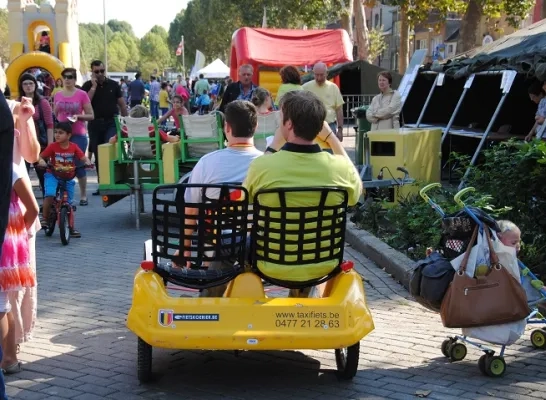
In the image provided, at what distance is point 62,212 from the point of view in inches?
419

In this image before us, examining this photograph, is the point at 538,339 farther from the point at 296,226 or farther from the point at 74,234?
the point at 74,234

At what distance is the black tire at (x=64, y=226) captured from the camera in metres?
10.5

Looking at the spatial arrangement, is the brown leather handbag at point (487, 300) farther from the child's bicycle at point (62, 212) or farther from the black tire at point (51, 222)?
the black tire at point (51, 222)

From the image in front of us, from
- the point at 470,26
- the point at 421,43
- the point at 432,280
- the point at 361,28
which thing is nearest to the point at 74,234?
the point at 432,280

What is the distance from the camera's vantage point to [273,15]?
57.2m

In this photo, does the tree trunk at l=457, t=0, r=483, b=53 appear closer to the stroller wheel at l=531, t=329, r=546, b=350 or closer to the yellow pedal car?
the stroller wheel at l=531, t=329, r=546, b=350

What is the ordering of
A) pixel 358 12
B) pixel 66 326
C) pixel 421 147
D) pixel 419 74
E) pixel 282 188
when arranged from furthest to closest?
pixel 358 12, pixel 419 74, pixel 421 147, pixel 66 326, pixel 282 188

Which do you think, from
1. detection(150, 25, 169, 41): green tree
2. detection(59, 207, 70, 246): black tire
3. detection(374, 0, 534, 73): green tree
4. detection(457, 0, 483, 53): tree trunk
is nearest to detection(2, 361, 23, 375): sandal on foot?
detection(59, 207, 70, 246): black tire

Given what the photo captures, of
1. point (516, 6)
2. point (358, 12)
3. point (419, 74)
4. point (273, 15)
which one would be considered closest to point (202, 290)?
point (419, 74)

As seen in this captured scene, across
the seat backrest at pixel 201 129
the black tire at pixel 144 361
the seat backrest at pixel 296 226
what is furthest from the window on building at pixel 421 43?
the black tire at pixel 144 361

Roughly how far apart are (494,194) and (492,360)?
3.06 metres

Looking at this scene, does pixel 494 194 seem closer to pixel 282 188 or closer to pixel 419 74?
pixel 282 188

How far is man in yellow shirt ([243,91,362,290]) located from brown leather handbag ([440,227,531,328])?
2.43ft

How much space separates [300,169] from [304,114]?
1.00ft
